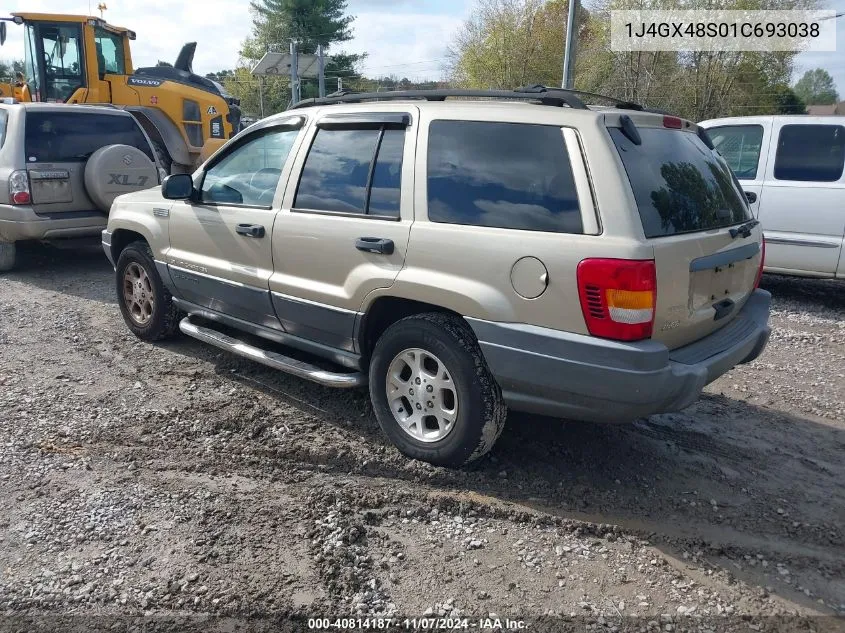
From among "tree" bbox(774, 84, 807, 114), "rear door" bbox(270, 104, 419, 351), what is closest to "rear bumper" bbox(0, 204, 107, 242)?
"rear door" bbox(270, 104, 419, 351)

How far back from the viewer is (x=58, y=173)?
7.92 metres

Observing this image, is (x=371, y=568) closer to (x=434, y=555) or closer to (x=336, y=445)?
(x=434, y=555)

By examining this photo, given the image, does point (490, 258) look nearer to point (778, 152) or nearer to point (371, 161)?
point (371, 161)

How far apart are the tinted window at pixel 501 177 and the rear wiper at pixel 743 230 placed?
1.07 metres

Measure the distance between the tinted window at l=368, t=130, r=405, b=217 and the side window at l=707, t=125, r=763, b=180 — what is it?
518 cm

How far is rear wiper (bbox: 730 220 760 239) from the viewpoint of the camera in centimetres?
364

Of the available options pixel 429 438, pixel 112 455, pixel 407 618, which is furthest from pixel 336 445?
pixel 407 618

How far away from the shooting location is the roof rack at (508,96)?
342 cm

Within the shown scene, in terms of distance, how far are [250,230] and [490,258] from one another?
1.84m

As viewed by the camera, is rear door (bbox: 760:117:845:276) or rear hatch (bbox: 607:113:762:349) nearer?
rear hatch (bbox: 607:113:762:349)

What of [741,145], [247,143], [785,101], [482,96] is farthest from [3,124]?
[785,101]

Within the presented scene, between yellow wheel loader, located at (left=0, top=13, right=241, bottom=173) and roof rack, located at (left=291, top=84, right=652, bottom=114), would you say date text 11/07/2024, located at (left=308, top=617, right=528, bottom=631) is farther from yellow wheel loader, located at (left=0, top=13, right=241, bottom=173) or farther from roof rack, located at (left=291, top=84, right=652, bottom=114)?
yellow wheel loader, located at (left=0, top=13, right=241, bottom=173)

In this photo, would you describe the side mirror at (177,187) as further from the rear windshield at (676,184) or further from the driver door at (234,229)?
the rear windshield at (676,184)

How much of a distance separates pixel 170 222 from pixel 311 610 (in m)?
3.41
